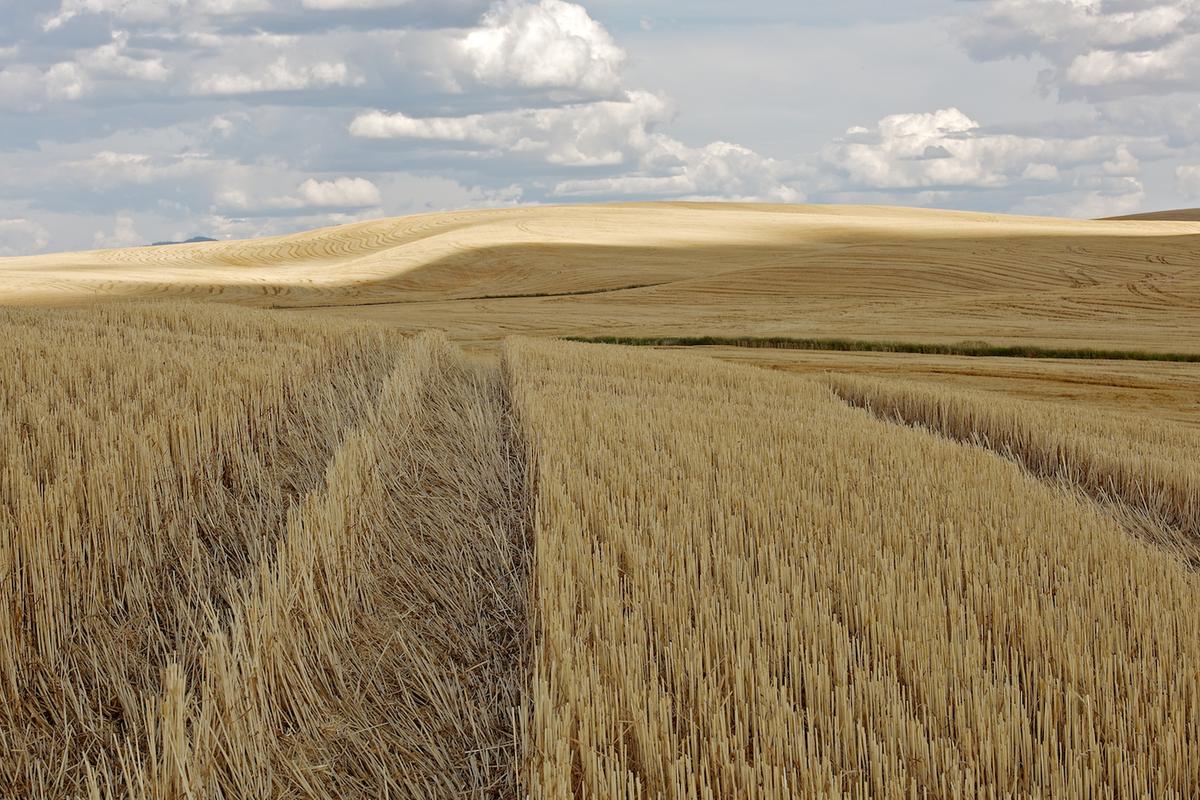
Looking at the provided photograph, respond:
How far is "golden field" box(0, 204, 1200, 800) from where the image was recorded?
223cm

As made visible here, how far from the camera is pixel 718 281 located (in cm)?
1927

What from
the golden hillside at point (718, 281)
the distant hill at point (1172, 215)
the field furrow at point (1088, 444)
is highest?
the distant hill at point (1172, 215)

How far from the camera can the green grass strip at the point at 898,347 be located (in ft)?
32.2

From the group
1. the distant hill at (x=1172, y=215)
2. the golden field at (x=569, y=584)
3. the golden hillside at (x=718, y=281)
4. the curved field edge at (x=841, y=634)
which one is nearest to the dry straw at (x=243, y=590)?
the golden field at (x=569, y=584)

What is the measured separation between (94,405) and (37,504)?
4.58 ft

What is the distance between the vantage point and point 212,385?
5246 mm

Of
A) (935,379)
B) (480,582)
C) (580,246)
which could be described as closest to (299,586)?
(480,582)

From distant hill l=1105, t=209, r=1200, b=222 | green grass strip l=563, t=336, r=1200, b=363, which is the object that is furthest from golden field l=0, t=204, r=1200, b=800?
distant hill l=1105, t=209, r=1200, b=222

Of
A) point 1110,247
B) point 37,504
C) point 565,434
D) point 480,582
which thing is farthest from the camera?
point 1110,247

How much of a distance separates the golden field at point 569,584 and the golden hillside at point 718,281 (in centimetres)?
562

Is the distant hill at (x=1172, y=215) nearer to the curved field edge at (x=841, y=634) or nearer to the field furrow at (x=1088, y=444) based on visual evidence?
the field furrow at (x=1088, y=444)

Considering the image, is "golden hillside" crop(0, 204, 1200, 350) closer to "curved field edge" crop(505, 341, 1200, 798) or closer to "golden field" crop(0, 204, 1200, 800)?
"golden field" crop(0, 204, 1200, 800)

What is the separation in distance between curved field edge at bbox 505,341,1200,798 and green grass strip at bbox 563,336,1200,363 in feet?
19.4

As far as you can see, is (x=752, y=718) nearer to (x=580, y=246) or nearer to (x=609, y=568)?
(x=609, y=568)
